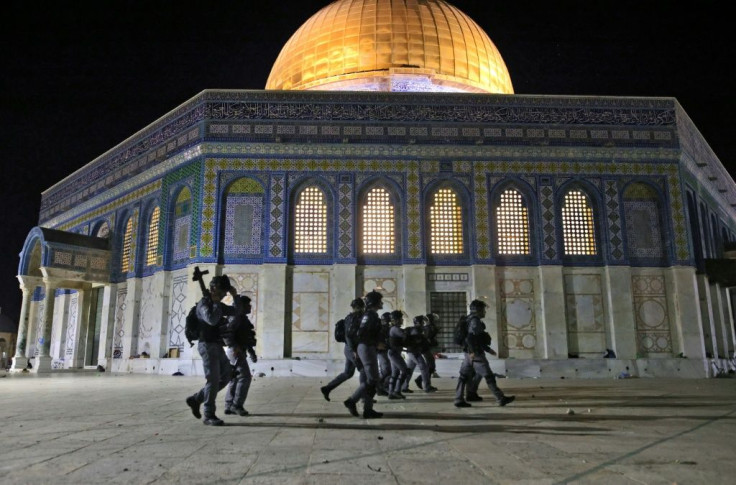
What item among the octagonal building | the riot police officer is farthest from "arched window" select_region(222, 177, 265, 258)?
the riot police officer

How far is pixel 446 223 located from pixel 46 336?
14.9m

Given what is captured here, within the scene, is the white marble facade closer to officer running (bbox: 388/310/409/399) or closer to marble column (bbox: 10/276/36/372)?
marble column (bbox: 10/276/36/372)

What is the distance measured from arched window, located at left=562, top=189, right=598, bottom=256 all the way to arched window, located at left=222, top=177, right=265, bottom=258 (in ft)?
32.5

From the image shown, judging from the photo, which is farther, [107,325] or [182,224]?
[107,325]

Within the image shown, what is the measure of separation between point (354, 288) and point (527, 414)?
38.2 feet

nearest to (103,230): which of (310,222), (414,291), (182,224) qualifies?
(182,224)

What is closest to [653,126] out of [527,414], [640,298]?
[640,298]

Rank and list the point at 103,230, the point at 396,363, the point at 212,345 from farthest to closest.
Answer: the point at 103,230 < the point at 396,363 < the point at 212,345

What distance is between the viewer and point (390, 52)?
23.5m

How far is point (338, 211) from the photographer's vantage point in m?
19.2

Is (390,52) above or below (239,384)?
above

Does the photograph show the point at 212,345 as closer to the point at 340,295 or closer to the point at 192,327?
the point at 192,327

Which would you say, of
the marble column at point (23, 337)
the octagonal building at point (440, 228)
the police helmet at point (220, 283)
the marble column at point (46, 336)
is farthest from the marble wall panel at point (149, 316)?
the police helmet at point (220, 283)

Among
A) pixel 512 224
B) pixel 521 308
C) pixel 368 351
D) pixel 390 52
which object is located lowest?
pixel 368 351
